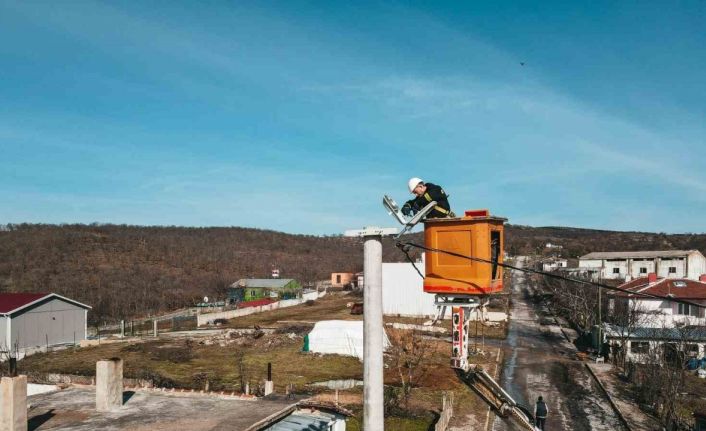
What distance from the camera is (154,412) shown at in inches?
561

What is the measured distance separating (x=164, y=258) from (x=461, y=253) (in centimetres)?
13048

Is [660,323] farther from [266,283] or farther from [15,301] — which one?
[266,283]

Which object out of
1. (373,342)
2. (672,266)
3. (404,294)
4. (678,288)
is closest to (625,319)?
(678,288)

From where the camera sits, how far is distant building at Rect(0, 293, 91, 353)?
131 feet

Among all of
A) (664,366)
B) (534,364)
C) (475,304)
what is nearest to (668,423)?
(664,366)

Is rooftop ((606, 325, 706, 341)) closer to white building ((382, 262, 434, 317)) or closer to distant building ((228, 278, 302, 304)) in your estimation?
white building ((382, 262, 434, 317))

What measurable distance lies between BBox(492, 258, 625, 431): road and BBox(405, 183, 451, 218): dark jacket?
10474 millimetres

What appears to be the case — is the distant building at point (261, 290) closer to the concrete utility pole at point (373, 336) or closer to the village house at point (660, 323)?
the village house at point (660, 323)

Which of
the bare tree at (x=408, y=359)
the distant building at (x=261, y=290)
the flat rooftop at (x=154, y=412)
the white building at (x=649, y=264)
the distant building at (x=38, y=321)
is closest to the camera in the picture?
Answer: the flat rooftop at (x=154, y=412)

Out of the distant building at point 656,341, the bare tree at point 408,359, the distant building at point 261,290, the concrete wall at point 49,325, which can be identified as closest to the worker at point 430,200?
the bare tree at point 408,359

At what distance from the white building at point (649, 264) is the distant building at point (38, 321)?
6297 cm

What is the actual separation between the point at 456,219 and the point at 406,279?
52241 millimetres

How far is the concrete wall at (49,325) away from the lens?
4090 cm

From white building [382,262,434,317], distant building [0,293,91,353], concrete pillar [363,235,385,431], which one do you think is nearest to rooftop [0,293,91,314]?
distant building [0,293,91,353]
